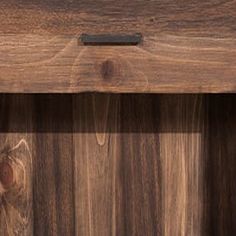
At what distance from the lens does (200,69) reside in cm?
58

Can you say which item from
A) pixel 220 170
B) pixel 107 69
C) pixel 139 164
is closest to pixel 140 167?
pixel 139 164

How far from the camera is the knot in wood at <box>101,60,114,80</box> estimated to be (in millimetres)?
577

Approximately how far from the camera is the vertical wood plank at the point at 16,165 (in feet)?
2.40

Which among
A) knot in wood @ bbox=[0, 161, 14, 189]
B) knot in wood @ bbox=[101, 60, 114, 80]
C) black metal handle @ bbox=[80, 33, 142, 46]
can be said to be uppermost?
black metal handle @ bbox=[80, 33, 142, 46]

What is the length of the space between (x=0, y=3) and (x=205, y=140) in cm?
35

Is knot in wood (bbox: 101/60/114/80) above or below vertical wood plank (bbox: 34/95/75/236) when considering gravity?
above

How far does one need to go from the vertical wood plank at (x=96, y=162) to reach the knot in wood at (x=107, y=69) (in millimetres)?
160

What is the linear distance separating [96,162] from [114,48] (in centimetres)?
22

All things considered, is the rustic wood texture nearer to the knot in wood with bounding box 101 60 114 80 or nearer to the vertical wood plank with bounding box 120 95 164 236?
the knot in wood with bounding box 101 60 114 80

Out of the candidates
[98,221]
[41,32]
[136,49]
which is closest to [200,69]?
[136,49]

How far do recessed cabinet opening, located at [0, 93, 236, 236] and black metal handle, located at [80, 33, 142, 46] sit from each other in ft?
0.57

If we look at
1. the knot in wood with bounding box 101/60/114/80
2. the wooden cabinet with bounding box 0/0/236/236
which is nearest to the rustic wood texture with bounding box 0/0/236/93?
the knot in wood with bounding box 101/60/114/80

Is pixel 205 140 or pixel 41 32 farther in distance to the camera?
pixel 205 140

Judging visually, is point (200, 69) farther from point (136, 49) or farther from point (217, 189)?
point (217, 189)
